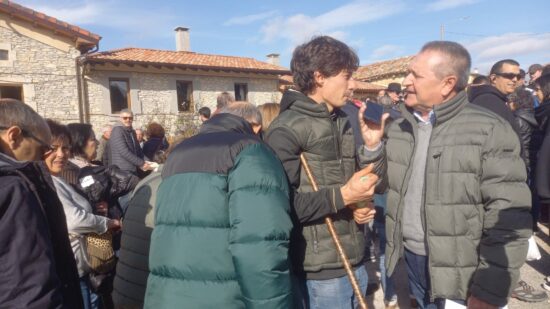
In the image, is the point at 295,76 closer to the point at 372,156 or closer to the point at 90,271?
the point at 372,156

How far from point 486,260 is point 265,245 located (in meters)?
Result: 1.15

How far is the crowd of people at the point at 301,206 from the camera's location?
A: 5.20 feet

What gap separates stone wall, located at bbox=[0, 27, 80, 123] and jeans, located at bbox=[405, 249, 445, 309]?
16.5m

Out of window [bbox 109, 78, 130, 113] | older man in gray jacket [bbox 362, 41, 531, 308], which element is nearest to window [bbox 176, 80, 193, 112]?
window [bbox 109, 78, 130, 113]

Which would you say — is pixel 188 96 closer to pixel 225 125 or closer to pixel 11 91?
pixel 11 91

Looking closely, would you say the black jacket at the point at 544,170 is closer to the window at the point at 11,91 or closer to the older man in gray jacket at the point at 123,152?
the older man in gray jacket at the point at 123,152

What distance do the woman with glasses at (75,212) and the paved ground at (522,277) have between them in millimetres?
2668

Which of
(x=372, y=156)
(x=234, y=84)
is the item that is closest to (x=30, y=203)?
(x=372, y=156)

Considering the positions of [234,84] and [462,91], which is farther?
[234,84]

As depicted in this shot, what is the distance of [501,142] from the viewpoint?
2.00 meters

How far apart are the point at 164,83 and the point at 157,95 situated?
0.71 meters

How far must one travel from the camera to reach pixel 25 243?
1525mm

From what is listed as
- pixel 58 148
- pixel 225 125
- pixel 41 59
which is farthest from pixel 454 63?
pixel 41 59

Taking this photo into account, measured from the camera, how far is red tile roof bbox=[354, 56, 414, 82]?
88.1 feet
